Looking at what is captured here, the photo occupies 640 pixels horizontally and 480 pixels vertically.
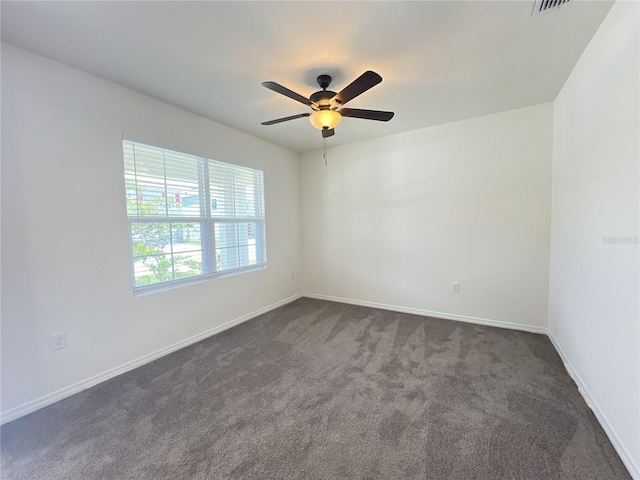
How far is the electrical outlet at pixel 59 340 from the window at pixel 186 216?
585mm

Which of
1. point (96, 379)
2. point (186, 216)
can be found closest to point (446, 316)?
point (186, 216)

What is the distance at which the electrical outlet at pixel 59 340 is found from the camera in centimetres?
192

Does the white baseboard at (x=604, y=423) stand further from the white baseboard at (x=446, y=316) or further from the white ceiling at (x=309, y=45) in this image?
the white ceiling at (x=309, y=45)

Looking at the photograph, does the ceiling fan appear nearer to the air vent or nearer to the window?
the air vent

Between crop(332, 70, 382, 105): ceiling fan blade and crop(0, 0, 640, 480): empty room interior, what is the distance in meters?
0.03

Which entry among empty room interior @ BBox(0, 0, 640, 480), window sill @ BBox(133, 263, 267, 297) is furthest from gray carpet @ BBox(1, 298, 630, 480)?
window sill @ BBox(133, 263, 267, 297)

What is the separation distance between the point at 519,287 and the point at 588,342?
3.86 feet

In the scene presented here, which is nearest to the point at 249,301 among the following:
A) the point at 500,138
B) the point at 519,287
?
the point at 519,287

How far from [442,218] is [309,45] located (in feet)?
8.10

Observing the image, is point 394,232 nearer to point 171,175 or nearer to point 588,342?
point 588,342

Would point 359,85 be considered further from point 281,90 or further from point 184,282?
point 184,282

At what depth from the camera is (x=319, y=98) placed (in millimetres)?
2012

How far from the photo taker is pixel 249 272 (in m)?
3.53

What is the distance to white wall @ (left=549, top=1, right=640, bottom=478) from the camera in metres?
1.33
